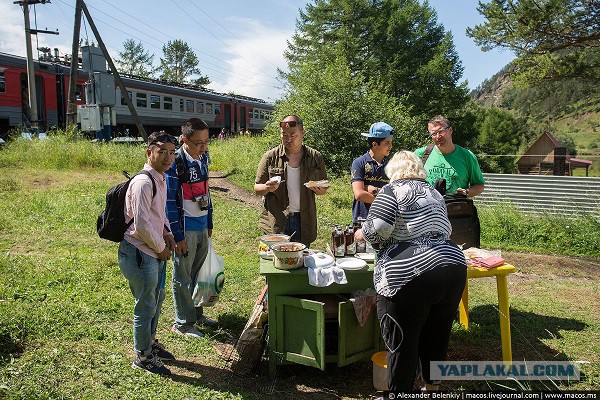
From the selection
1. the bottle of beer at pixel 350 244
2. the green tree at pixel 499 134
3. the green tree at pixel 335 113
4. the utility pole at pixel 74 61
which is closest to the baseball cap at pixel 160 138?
the bottle of beer at pixel 350 244

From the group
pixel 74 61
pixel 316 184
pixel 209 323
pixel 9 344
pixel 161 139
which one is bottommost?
pixel 209 323

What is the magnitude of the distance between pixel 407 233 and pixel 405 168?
0.42 metres

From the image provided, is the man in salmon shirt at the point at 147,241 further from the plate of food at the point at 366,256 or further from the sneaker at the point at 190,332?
the plate of food at the point at 366,256

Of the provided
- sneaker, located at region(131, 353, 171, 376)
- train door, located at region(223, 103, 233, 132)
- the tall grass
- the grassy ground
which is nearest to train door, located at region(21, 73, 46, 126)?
the tall grass

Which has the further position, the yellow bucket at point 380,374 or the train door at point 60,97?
the train door at point 60,97

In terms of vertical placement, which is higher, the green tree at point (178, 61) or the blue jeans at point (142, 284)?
the green tree at point (178, 61)

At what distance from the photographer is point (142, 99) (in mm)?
21406

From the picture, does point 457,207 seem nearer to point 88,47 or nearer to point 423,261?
point 423,261

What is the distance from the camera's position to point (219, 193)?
37.4 ft

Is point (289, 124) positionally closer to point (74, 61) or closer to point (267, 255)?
point (267, 255)

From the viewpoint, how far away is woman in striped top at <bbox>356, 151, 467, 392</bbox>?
2.51 meters

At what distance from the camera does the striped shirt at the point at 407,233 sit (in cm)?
253

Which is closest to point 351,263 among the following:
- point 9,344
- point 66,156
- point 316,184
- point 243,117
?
point 316,184

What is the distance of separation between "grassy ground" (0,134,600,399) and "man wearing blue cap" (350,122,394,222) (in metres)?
1.45
